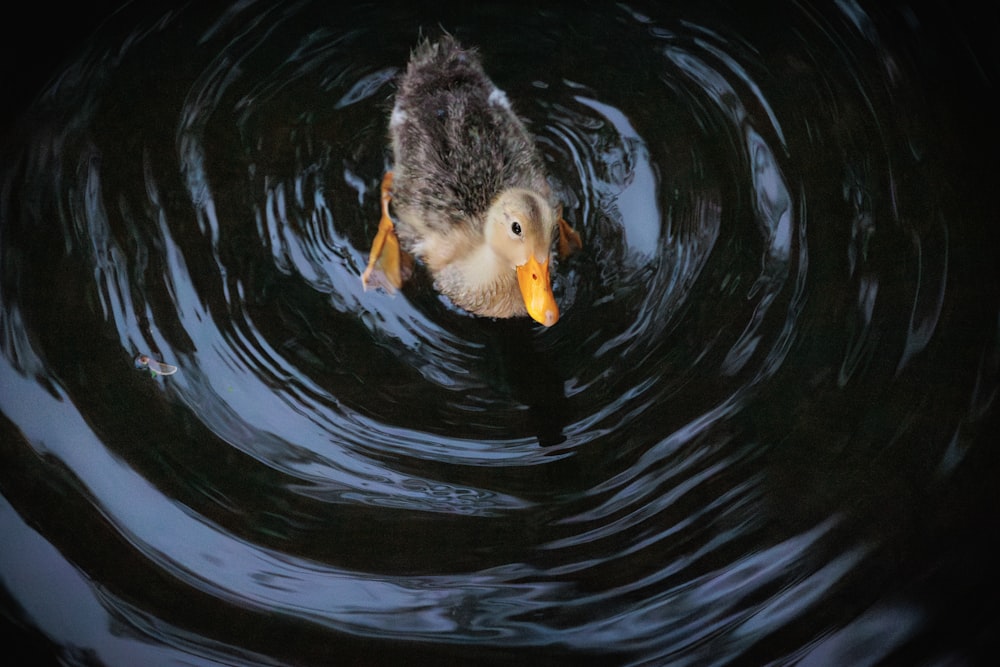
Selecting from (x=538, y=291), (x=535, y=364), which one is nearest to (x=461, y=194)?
(x=538, y=291)

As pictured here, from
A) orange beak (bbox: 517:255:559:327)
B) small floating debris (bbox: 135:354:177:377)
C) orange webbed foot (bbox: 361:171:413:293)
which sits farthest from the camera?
orange webbed foot (bbox: 361:171:413:293)

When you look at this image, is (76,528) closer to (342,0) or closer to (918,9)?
(342,0)

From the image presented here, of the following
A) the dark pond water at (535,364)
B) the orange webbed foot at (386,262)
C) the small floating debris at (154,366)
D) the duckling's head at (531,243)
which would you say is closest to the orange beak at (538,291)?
the duckling's head at (531,243)

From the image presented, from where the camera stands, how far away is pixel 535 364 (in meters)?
2.31

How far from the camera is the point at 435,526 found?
1.97 meters

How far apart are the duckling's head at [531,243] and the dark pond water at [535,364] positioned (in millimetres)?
246

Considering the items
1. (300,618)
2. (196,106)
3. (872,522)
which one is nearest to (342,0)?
(196,106)

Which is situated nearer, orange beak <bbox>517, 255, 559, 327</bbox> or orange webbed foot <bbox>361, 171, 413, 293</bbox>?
orange beak <bbox>517, 255, 559, 327</bbox>

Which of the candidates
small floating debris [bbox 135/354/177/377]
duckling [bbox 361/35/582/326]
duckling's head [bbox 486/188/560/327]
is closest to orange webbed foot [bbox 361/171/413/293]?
duckling [bbox 361/35/582/326]

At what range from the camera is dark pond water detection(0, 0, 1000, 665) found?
1.85m

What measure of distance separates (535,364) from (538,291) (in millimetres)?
270

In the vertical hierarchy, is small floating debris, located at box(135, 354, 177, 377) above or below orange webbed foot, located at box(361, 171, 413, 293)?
below

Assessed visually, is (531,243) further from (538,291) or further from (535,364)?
(535,364)

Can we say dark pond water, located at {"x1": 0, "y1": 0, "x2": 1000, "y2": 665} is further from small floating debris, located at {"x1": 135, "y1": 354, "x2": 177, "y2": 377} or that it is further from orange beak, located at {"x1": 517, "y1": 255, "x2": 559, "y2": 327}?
orange beak, located at {"x1": 517, "y1": 255, "x2": 559, "y2": 327}
